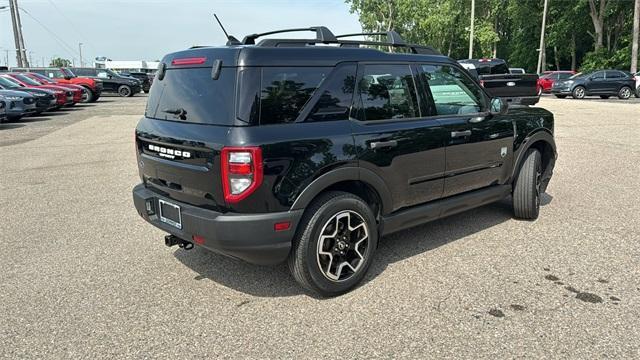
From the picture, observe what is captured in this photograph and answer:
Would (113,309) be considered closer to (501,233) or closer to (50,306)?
(50,306)

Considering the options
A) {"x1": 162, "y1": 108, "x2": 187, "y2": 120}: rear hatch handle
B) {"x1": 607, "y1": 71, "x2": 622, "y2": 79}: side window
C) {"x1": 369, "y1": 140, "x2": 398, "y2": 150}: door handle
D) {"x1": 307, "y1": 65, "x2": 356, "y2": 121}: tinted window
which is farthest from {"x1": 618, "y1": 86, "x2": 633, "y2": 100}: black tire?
{"x1": 162, "y1": 108, "x2": 187, "y2": 120}: rear hatch handle

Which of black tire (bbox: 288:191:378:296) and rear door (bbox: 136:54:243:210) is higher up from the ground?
rear door (bbox: 136:54:243:210)

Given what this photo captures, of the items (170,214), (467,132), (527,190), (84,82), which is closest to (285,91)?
(170,214)

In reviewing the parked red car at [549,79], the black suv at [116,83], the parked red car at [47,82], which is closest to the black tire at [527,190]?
the parked red car at [47,82]

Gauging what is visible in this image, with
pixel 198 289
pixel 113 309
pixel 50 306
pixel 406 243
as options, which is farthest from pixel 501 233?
pixel 50 306

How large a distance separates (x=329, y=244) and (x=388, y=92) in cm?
132

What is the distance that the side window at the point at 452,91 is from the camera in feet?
13.8

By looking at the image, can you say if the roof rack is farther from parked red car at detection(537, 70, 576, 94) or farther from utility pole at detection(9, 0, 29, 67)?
utility pole at detection(9, 0, 29, 67)

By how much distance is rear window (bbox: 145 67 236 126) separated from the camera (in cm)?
313

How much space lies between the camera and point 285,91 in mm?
3221

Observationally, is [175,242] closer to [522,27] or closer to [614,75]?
[614,75]

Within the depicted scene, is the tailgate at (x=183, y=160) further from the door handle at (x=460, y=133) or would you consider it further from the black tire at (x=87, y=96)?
the black tire at (x=87, y=96)

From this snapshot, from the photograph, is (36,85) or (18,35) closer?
(36,85)

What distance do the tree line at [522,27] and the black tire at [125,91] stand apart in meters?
34.6
